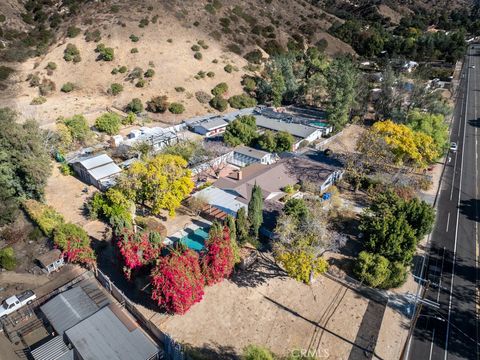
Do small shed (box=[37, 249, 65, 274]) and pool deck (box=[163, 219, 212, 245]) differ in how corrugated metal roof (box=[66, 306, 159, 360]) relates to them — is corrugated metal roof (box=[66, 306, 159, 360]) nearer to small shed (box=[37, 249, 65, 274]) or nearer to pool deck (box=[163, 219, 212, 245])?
small shed (box=[37, 249, 65, 274])

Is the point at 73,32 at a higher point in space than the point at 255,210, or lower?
higher

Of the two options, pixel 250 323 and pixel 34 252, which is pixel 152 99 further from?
pixel 250 323

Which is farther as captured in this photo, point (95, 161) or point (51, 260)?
point (95, 161)

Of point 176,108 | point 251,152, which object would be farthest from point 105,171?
point 176,108

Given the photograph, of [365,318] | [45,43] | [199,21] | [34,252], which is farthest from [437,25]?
[34,252]

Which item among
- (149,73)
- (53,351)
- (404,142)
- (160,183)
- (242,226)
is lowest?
(53,351)

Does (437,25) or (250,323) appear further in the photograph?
(437,25)

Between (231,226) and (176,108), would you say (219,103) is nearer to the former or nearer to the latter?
(176,108)
